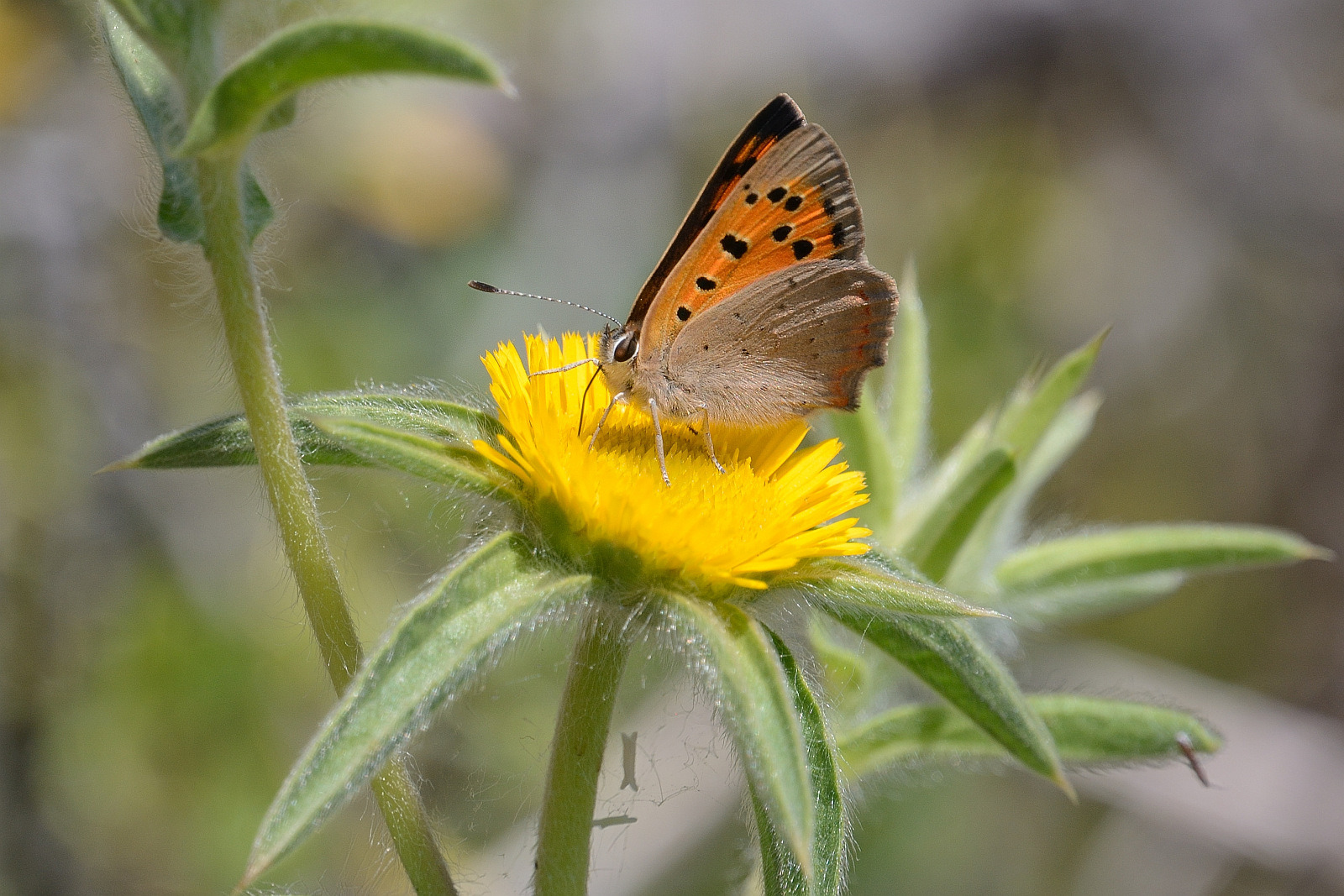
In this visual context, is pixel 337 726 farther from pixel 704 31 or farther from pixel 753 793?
pixel 704 31

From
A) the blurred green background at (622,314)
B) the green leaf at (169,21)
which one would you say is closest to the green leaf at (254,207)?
the green leaf at (169,21)

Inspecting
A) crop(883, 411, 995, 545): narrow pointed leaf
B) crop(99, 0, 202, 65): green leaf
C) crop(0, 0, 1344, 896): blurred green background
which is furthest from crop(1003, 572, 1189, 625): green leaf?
crop(99, 0, 202, 65): green leaf

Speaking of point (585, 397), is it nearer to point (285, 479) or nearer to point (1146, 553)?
point (285, 479)

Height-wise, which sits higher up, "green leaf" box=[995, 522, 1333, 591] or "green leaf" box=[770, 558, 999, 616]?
"green leaf" box=[770, 558, 999, 616]

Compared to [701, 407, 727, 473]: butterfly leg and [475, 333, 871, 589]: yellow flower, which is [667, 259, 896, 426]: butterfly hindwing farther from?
[475, 333, 871, 589]: yellow flower

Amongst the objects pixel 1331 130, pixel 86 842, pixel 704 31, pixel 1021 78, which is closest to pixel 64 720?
pixel 86 842

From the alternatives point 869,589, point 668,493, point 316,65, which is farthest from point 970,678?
point 316,65
